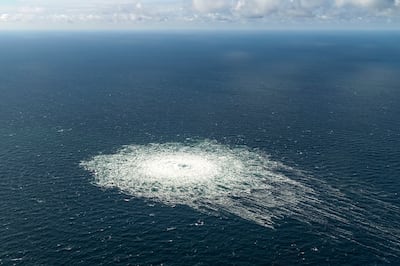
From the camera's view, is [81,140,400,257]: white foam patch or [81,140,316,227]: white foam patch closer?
[81,140,400,257]: white foam patch

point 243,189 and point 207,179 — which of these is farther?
point 207,179

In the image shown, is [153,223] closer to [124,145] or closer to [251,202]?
[251,202]

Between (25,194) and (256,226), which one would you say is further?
(25,194)

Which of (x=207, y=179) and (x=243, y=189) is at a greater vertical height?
(x=207, y=179)

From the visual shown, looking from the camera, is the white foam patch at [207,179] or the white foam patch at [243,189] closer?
the white foam patch at [243,189]

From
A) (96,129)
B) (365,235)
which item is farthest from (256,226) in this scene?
(96,129)
